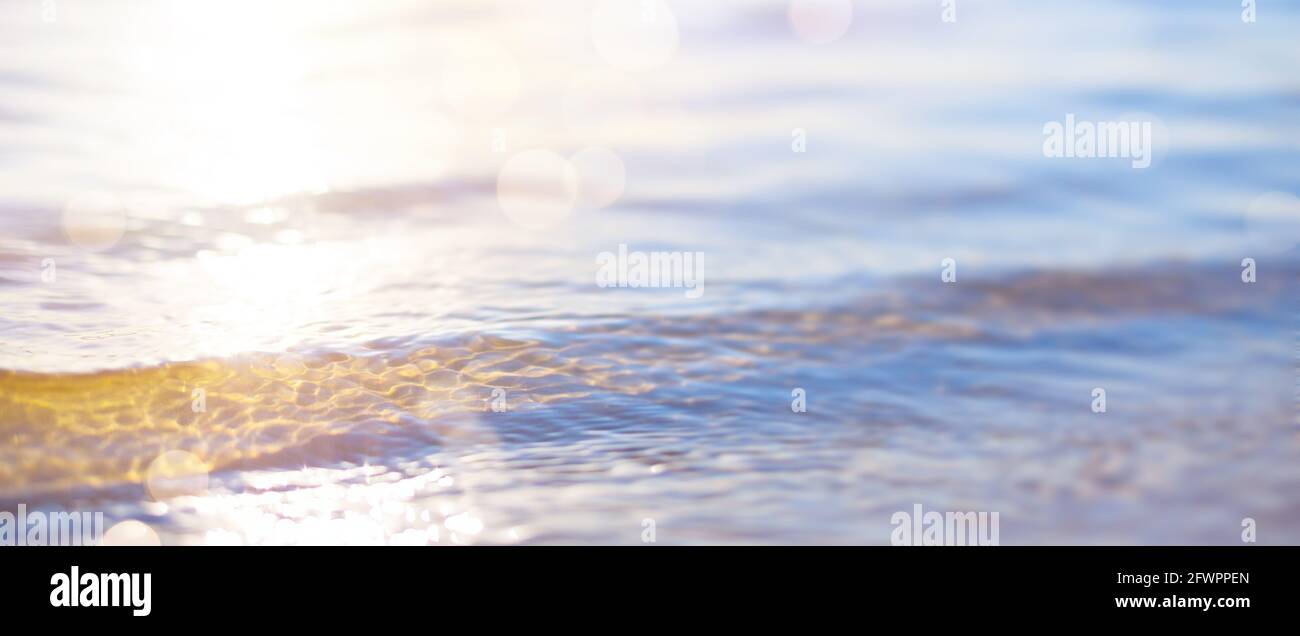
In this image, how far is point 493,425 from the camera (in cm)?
381

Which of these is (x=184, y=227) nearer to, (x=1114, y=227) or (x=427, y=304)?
(x=427, y=304)

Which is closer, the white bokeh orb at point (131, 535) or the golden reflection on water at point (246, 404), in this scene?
the white bokeh orb at point (131, 535)

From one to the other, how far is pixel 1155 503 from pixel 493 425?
2.00 metres

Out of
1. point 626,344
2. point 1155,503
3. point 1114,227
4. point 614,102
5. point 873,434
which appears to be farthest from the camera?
point 614,102

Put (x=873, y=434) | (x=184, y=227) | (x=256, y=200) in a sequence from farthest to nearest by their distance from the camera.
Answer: (x=256, y=200)
(x=184, y=227)
(x=873, y=434)
